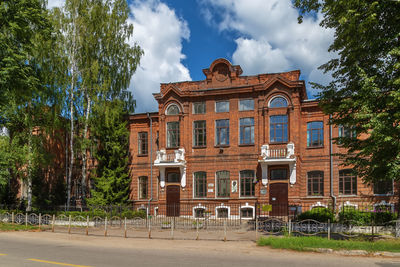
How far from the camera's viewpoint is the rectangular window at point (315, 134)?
28688 mm

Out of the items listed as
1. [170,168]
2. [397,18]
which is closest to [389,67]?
[397,18]

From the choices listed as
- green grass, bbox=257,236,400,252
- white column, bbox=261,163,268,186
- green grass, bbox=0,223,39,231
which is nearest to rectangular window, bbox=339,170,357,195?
white column, bbox=261,163,268,186

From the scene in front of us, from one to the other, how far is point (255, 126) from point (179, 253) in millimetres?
18020

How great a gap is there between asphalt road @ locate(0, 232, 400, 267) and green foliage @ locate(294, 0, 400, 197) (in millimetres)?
4934

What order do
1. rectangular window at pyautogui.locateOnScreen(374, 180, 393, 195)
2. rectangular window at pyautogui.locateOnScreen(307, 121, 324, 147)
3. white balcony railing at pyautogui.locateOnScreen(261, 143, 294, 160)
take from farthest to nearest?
rectangular window at pyautogui.locateOnScreen(307, 121, 324, 147), white balcony railing at pyautogui.locateOnScreen(261, 143, 294, 160), rectangular window at pyautogui.locateOnScreen(374, 180, 393, 195)

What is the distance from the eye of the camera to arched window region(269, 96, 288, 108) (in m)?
28.6

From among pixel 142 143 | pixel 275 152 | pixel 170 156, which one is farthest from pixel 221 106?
pixel 142 143

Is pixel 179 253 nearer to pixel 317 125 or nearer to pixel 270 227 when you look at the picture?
pixel 270 227

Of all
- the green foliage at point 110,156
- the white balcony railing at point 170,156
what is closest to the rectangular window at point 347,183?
the white balcony railing at point 170,156

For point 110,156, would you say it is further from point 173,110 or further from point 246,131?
point 246,131

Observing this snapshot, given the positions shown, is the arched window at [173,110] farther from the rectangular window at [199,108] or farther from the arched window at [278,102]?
the arched window at [278,102]

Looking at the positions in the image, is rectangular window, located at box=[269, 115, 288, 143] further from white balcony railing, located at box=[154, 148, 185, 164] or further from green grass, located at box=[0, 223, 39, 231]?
green grass, located at box=[0, 223, 39, 231]

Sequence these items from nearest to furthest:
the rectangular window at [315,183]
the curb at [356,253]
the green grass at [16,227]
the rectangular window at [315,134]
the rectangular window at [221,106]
→ the curb at [356,253]
the green grass at [16,227]
the rectangular window at [315,183]
the rectangular window at [315,134]
the rectangular window at [221,106]

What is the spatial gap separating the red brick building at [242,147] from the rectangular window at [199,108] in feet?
0.27
